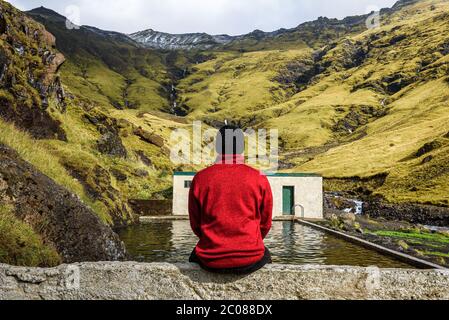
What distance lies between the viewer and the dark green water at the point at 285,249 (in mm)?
15688

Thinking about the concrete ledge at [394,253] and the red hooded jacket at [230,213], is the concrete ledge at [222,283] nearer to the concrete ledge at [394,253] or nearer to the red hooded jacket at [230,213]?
the red hooded jacket at [230,213]

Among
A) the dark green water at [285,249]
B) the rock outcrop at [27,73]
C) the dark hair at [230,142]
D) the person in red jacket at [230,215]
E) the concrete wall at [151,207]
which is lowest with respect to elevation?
the dark green water at [285,249]

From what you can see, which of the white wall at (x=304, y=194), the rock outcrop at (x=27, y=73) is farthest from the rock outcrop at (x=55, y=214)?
the white wall at (x=304, y=194)

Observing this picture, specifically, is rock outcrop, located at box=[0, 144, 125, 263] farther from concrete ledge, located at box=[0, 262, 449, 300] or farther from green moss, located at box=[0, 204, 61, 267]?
concrete ledge, located at box=[0, 262, 449, 300]

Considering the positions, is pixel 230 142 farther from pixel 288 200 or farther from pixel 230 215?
pixel 288 200

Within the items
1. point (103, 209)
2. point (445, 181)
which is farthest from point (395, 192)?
point (103, 209)

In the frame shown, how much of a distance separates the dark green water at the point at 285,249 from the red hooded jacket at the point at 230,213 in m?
9.72

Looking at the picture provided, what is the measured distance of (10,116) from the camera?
2439cm

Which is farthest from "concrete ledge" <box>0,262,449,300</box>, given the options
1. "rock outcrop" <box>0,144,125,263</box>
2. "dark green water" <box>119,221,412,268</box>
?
"dark green water" <box>119,221,412,268</box>

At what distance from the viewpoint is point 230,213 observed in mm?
5172

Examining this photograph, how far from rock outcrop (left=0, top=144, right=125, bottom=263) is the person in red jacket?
589 cm

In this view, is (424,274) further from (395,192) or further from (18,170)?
(395,192)

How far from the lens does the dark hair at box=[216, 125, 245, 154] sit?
5.58m
